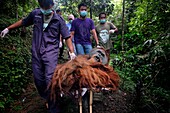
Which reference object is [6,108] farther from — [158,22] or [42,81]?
[158,22]

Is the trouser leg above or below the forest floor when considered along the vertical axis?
above

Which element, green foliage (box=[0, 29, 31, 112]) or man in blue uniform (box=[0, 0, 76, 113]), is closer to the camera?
man in blue uniform (box=[0, 0, 76, 113])

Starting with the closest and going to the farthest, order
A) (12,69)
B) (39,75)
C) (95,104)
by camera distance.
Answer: (39,75) < (95,104) < (12,69)

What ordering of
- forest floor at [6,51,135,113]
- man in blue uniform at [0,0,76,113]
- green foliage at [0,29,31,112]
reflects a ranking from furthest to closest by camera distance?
green foliage at [0,29,31,112]
forest floor at [6,51,135,113]
man in blue uniform at [0,0,76,113]

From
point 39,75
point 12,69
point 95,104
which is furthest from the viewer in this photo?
point 12,69

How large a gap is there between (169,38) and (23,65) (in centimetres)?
380

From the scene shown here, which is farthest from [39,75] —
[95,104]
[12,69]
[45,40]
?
[12,69]

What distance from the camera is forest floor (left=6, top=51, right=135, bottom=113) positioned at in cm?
423

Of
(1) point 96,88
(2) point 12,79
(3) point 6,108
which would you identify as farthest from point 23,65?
(1) point 96,88

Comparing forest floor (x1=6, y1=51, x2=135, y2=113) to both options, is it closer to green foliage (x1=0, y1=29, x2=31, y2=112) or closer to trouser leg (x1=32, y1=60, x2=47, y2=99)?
green foliage (x1=0, y1=29, x2=31, y2=112)

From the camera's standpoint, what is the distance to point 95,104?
436 centimetres

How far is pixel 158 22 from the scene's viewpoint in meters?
4.39

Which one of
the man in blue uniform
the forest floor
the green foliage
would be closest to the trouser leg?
the man in blue uniform

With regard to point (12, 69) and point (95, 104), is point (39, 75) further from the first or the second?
point (12, 69)
